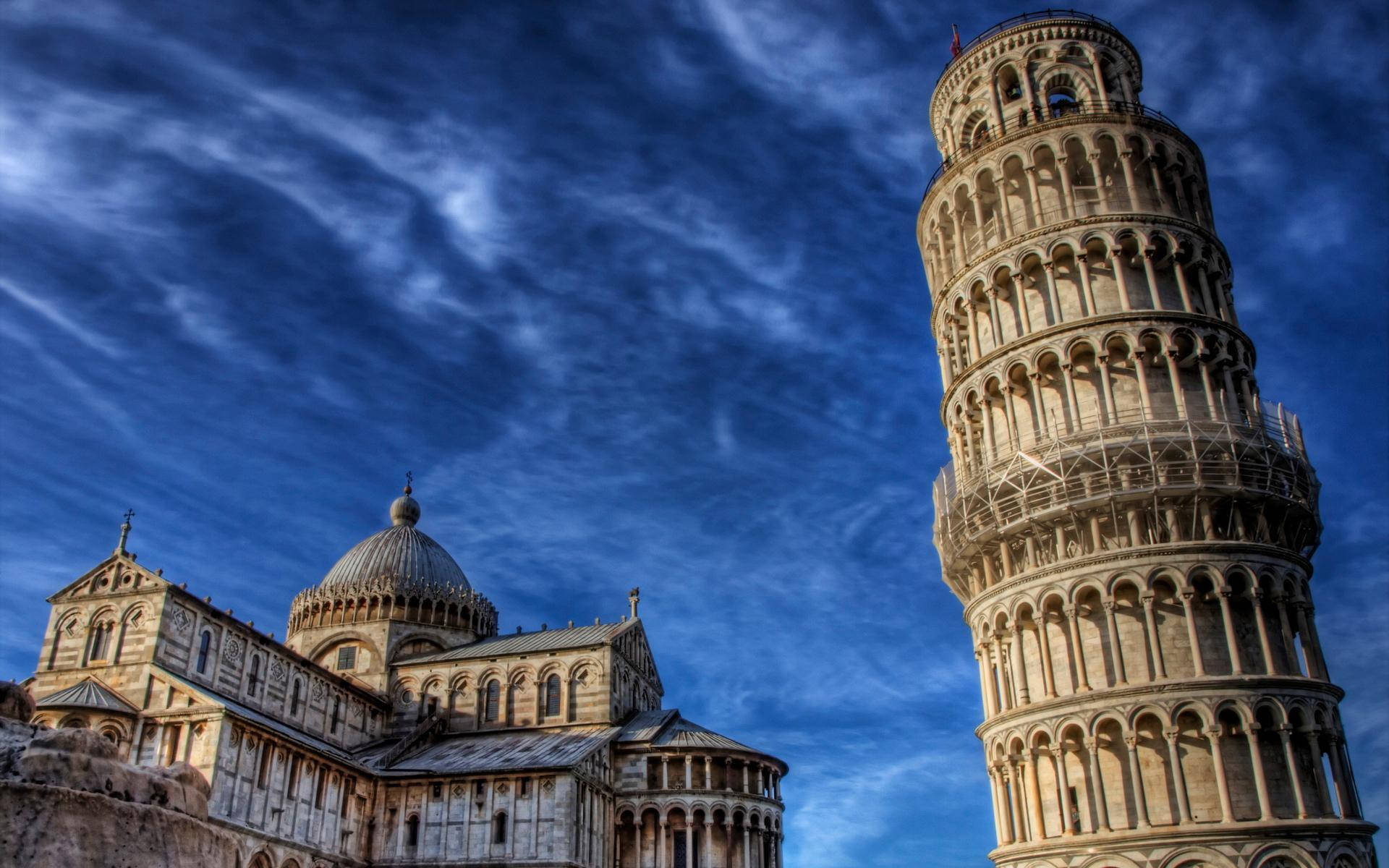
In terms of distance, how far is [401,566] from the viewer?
52.8 metres

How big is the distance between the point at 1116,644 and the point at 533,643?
3029cm

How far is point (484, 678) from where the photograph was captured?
1882 inches

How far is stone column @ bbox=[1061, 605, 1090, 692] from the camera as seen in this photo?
2564cm

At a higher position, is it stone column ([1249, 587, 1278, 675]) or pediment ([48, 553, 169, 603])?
pediment ([48, 553, 169, 603])

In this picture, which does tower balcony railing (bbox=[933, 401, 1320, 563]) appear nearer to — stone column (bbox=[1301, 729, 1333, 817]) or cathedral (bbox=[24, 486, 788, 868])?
stone column (bbox=[1301, 729, 1333, 817])

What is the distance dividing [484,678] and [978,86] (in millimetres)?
32915

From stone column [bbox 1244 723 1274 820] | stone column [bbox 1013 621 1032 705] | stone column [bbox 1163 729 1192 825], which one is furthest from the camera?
stone column [bbox 1013 621 1032 705]

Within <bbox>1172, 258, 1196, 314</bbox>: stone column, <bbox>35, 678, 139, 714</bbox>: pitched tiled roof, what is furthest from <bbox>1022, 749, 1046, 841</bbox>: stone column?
<bbox>35, 678, 139, 714</bbox>: pitched tiled roof

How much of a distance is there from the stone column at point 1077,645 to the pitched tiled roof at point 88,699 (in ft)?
95.4

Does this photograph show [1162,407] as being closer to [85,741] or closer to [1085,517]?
[1085,517]

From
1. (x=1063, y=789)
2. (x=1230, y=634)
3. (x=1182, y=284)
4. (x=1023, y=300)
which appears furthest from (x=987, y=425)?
(x=1063, y=789)

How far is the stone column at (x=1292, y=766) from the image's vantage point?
23359 millimetres

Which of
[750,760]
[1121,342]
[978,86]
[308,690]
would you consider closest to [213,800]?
[308,690]

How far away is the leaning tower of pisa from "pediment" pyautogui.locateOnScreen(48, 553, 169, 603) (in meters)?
28.0
